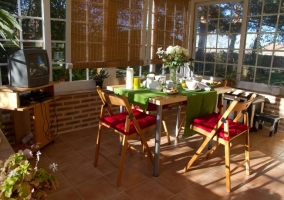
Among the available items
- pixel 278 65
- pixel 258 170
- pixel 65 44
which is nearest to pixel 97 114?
pixel 65 44

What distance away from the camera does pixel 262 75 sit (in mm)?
4352

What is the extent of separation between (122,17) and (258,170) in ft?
9.55

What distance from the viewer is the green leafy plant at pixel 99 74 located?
12.7 ft

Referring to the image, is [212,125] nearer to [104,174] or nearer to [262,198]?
[262,198]

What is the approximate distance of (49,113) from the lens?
327 centimetres

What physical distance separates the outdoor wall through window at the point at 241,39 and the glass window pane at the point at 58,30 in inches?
115

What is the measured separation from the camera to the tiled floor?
2262mm

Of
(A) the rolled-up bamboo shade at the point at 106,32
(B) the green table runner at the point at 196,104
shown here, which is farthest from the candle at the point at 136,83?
(A) the rolled-up bamboo shade at the point at 106,32

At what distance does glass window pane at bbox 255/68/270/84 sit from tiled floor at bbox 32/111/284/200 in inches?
51.8

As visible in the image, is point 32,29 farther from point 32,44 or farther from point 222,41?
point 222,41

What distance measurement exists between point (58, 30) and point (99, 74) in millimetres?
903

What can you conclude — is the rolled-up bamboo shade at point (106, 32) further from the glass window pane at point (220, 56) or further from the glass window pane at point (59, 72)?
the glass window pane at point (220, 56)

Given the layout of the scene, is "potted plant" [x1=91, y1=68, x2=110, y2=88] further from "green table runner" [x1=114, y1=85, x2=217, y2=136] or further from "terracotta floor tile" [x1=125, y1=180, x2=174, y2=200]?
"terracotta floor tile" [x1=125, y1=180, x2=174, y2=200]

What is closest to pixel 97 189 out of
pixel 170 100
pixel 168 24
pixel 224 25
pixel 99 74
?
pixel 170 100
